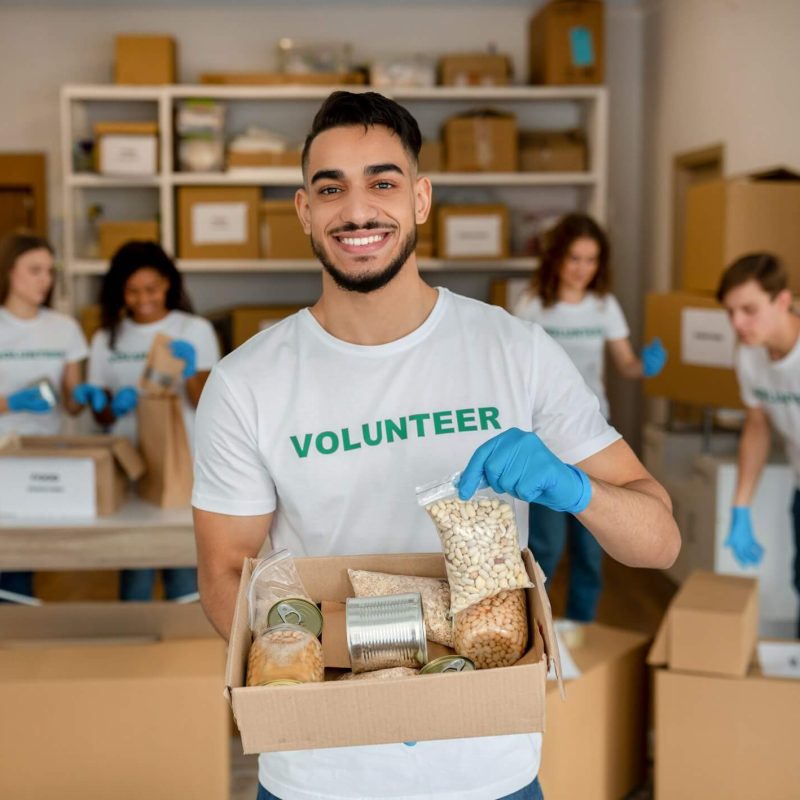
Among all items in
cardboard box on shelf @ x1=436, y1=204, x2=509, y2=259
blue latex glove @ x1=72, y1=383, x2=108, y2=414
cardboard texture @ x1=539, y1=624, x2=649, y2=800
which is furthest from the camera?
cardboard box on shelf @ x1=436, y1=204, x2=509, y2=259

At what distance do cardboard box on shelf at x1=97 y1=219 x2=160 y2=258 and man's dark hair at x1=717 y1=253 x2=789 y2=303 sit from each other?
2.91 metres

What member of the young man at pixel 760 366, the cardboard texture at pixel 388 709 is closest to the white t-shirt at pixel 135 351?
the young man at pixel 760 366

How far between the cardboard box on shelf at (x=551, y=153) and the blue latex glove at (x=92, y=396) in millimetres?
2661

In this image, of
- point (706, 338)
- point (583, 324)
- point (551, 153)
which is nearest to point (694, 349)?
point (706, 338)

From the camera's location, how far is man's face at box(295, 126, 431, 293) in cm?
126

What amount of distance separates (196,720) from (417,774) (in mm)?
708

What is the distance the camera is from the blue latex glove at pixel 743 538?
299 cm

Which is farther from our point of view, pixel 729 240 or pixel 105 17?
pixel 105 17

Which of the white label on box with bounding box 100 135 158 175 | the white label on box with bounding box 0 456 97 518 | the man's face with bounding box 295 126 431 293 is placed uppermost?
the white label on box with bounding box 100 135 158 175

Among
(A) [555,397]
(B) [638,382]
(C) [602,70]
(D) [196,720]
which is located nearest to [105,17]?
(C) [602,70]

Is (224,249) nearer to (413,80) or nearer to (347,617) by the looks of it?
(413,80)

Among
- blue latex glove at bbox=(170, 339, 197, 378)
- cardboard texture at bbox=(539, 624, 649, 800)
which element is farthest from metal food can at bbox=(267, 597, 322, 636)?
blue latex glove at bbox=(170, 339, 197, 378)

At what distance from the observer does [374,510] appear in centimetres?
129

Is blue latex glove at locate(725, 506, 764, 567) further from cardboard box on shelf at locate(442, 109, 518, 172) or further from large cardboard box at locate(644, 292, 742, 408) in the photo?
cardboard box on shelf at locate(442, 109, 518, 172)
